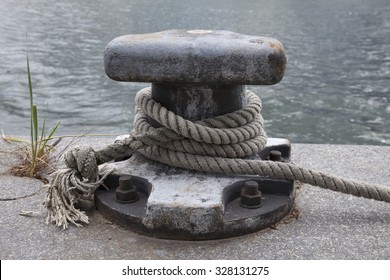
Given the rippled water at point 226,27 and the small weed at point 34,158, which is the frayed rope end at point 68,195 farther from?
the rippled water at point 226,27

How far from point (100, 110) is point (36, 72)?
206cm

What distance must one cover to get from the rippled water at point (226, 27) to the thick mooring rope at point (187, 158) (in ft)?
10.0

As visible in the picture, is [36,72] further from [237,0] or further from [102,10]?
[237,0]

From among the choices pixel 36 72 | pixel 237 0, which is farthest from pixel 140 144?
pixel 237 0

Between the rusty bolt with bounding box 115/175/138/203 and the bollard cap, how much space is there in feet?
1.19

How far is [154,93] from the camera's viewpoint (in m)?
1.98

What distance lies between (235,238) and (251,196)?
6.3 inches

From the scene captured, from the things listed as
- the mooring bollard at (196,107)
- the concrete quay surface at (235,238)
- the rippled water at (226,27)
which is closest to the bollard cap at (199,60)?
the mooring bollard at (196,107)

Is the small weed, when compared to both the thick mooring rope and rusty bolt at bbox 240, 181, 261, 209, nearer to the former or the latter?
the thick mooring rope

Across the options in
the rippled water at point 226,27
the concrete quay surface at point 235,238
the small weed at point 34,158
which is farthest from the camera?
the rippled water at point 226,27

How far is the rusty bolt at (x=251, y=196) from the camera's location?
1.76m

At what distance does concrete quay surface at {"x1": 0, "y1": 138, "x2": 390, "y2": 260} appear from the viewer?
1621mm

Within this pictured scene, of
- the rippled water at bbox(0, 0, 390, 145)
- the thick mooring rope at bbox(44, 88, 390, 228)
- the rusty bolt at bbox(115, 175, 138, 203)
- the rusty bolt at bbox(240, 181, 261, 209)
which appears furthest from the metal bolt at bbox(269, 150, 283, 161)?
the rippled water at bbox(0, 0, 390, 145)

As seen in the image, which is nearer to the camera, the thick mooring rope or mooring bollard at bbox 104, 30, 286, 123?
mooring bollard at bbox 104, 30, 286, 123
